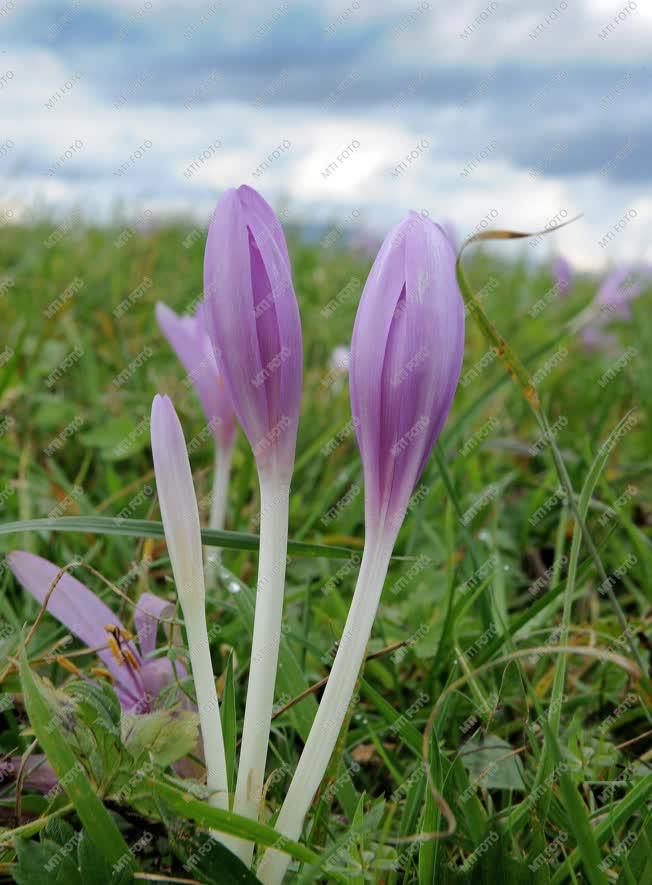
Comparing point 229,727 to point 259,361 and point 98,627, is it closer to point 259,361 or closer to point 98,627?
point 98,627

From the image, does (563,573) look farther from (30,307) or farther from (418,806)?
(30,307)

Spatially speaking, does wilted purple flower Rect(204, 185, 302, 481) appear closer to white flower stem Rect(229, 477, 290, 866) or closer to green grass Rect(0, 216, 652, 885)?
white flower stem Rect(229, 477, 290, 866)

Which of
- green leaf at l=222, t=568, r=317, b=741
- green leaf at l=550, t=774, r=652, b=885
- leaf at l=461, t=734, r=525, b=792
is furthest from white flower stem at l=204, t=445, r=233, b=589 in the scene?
green leaf at l=550, t=774, r=652, b=885

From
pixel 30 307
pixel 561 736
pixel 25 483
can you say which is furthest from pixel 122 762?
pixel 30 307

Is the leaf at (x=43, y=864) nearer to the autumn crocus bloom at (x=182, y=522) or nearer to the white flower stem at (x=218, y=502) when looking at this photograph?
the autumn crocus bloom at (x=182, y=522)

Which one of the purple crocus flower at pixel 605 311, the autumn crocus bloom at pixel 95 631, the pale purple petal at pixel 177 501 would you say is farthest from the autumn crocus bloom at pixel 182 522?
the purple crocus flower at pixel 605 311

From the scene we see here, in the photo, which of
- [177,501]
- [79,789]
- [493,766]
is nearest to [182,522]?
[177,501]

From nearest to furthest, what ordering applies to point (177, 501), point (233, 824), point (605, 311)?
1. point (233, 824)
2. point (177, 501)
3. point (605, 311)
